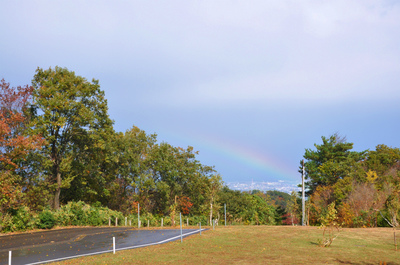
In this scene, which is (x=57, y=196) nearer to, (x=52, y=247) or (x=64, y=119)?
(x=64, y=119)

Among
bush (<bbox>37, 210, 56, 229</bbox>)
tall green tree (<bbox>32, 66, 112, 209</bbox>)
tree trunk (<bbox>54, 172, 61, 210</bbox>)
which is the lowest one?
bush (<bbox>37, 210, 56, 229</bbox>)

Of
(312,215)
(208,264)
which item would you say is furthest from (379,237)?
(312,215)

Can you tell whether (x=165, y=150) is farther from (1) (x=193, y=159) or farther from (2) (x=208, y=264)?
(2) (x=208, y=264)

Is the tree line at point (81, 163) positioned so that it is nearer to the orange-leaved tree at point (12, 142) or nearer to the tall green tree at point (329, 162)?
the orange-leaved tree at point (12, 142)

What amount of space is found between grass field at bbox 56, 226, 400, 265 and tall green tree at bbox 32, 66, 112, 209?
63.8ft

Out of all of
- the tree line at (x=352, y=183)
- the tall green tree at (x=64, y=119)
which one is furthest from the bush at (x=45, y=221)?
the tree line at (x=352, y=183)

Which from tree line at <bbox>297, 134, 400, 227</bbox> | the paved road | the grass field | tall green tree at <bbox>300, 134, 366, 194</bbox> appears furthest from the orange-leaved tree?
tall green tree at <bbox>300, 134, 366, 194</bbox>

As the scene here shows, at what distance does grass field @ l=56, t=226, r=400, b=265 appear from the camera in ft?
44.6

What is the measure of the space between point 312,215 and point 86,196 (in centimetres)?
3140

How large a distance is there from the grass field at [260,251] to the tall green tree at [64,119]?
63.8 ft

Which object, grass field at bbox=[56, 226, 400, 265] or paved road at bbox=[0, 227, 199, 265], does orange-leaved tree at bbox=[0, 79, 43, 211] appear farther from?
grass field at bbox=[56, 226, 400, 265]

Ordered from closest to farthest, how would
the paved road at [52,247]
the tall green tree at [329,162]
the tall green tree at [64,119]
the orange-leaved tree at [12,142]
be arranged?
the paved road at [52,247]
the orange-leaved tree at [12,142]
the tall green tree at [64,119]
the tall green tree at [329,162]

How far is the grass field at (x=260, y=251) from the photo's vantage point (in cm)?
1360

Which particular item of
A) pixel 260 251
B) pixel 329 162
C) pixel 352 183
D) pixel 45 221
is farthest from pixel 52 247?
pixel 329 162
